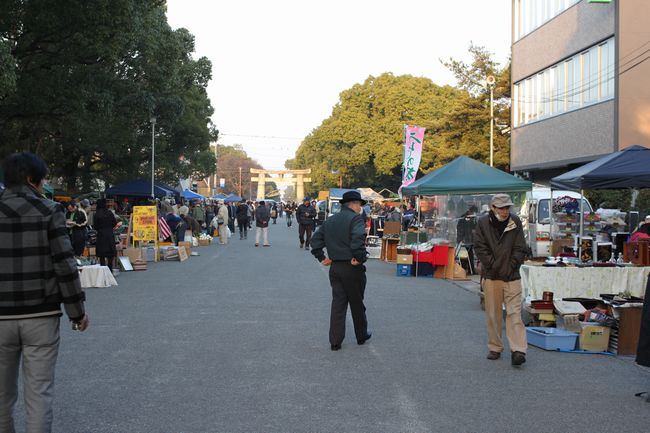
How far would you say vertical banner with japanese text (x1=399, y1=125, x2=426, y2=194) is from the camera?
2534 centimetres

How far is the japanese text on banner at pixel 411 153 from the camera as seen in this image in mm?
25344

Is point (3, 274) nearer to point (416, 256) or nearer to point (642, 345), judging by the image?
point (642, 345)

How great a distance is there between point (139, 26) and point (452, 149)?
86.9 ft

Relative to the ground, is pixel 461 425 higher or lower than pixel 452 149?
lower

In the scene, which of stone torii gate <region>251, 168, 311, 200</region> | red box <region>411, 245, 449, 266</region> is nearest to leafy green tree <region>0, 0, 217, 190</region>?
red box <region>411, 245, 449, 266</region>

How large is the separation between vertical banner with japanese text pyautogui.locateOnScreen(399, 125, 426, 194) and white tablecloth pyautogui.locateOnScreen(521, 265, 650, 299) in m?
14.9

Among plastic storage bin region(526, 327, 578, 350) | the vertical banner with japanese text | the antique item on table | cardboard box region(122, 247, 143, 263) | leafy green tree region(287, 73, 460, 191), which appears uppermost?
leafy green tree region(287, 73, 460, 191)

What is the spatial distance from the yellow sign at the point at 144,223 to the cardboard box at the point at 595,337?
590 inches

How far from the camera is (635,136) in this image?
948 inches

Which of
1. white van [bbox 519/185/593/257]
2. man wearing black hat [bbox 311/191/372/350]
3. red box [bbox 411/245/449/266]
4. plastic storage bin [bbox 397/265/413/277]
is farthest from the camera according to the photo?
white van [bbox 519/185/593/257]

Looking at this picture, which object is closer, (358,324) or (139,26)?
(358,324)

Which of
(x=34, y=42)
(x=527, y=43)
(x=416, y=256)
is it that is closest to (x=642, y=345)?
(x=416, y=256)

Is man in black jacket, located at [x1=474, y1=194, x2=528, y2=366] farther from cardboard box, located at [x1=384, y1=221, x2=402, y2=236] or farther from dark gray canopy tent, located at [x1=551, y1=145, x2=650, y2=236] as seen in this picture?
cardboard box, located at [x1=384, y1=221, x2=402, y2=236]

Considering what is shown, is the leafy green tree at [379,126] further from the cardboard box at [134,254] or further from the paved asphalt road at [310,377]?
the paved asphalt road at [310,377]
